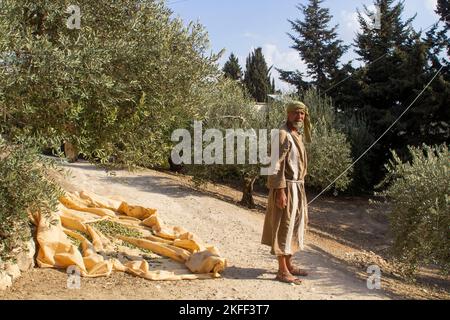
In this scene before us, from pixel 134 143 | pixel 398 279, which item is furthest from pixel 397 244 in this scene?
pixel 134 143

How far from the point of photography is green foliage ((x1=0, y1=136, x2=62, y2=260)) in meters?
3.75

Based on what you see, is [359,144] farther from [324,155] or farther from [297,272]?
[297,272]

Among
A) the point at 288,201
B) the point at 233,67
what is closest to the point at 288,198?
the point at 288,201

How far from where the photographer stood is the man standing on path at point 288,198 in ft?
18.2

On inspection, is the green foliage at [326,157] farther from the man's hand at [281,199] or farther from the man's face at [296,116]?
the man's hand at [281,199]

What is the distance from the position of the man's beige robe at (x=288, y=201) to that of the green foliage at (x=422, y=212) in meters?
2.27

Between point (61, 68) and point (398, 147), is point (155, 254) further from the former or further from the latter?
point (398, 147)

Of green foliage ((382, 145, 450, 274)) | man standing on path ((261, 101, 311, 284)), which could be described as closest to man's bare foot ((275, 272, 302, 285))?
man standing on path ((261, 101, 311, 284))

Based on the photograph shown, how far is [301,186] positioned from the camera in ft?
19.0

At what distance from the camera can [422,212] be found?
7.11 metres

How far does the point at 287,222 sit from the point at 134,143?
2183 mm

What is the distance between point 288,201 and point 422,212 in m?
2.69

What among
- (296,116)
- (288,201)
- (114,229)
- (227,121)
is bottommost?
(114,229)

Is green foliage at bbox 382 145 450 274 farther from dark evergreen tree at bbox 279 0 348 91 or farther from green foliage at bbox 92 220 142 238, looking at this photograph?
dark evergreen tree at bbox 279 0 348 91
